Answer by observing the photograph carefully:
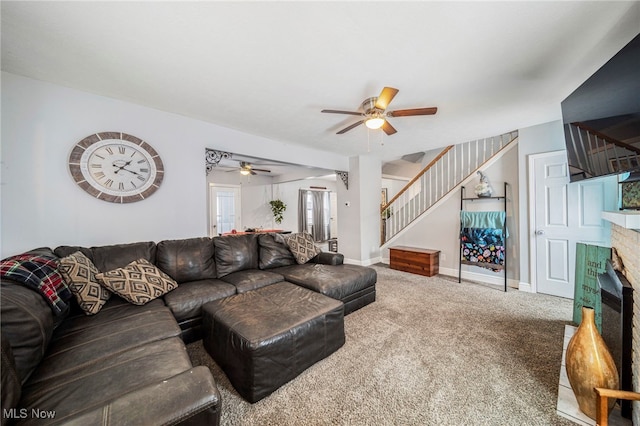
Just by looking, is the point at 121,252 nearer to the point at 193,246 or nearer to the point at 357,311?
the point at 193,246

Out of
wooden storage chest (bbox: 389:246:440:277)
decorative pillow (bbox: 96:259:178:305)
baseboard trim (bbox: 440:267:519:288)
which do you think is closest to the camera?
decorative pillow (bbox: 96:259:178:305)

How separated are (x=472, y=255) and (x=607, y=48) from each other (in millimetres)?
2868

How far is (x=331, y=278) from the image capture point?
105 inches

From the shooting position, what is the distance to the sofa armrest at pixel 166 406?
0.82 meters

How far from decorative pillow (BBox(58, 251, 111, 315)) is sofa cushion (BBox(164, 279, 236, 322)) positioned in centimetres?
46

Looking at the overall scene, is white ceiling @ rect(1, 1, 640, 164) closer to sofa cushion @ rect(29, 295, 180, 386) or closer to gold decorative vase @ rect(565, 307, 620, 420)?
gold decorative vase @ rect(565, 307, 620, 420)

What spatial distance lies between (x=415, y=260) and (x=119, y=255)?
4.35 m

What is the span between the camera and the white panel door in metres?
2.88

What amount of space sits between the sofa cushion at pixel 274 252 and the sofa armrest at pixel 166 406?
2.14m

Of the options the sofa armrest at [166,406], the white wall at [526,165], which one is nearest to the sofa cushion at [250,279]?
the sofa armrest at [166,406]

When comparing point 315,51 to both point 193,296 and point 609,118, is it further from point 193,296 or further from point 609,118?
point 193,296

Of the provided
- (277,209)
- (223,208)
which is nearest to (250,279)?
(223,208)

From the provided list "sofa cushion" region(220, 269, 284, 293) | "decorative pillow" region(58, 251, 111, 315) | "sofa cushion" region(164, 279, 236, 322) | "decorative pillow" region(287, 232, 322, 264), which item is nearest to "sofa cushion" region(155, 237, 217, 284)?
"sofa cushion" region(164, 279, 236, 322)

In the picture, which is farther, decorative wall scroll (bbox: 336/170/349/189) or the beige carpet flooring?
decorative wall scroll (bbox: 336/170/349/189)
